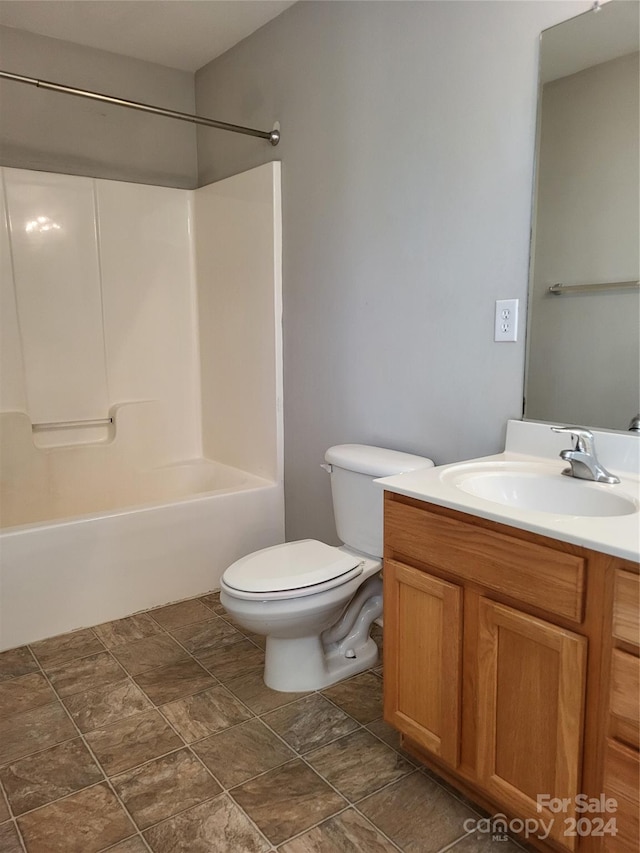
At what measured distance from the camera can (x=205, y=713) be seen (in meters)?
1.97

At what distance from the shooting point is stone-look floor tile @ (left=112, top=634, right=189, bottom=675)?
2254mm

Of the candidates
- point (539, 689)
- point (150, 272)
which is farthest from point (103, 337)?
point (539, 689)

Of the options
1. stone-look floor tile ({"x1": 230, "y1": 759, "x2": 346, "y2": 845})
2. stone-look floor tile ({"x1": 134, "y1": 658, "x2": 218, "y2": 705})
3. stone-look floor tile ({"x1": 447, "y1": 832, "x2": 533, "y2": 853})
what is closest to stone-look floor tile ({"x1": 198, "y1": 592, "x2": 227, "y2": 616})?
stone-look floor tile ({"x1": 134, "y1": 658, "x2": 218, "y2": 705})

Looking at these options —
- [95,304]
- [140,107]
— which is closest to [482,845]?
[140,107]

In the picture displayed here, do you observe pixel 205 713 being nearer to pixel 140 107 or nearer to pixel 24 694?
pixel 24 694

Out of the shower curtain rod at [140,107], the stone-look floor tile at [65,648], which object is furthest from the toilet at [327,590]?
the shower curtain rod at [140,107]

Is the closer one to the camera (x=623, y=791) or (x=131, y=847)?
(x=623, y=791)

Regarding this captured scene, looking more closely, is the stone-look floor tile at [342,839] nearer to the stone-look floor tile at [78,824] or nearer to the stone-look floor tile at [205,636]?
the stone-look floor tile at [78,824]

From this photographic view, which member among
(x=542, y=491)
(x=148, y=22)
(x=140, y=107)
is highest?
(x=148, y=22)

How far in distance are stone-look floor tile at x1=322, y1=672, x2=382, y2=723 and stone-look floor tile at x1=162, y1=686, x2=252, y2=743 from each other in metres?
0.29

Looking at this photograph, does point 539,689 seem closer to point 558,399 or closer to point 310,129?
point 558,399

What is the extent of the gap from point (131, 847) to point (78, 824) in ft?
0.54

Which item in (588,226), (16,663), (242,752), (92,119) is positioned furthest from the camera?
(92,119)

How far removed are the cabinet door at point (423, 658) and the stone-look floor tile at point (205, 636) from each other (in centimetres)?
89
